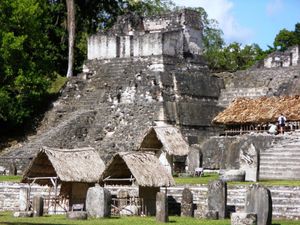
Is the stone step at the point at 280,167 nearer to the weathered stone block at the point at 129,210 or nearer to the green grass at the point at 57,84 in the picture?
the weathered stone block at the point at 129,210

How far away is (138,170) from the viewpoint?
25750mm

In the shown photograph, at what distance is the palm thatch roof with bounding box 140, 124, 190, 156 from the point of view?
3316 centimetres

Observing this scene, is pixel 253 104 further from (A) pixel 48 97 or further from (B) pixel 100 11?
(B) pixel 100 11

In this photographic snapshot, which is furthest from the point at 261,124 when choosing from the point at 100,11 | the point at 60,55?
the point at 100,11

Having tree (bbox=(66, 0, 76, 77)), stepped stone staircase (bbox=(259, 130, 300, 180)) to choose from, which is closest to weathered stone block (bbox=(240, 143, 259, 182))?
stepped stone staircase (bbox=(259, 130, 300, 180))

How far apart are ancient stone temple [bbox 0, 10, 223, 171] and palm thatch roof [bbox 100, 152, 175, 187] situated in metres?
10.1

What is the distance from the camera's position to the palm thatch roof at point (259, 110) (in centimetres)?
3716

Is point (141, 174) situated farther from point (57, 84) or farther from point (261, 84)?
point (57, 84)

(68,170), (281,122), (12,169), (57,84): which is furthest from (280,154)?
(57,84)

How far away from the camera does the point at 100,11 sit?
57469 mm

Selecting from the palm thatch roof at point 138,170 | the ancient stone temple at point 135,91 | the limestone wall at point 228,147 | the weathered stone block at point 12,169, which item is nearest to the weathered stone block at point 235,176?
the palm thatch roof at point 138,170

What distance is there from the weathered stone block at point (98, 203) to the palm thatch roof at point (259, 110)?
1424cm

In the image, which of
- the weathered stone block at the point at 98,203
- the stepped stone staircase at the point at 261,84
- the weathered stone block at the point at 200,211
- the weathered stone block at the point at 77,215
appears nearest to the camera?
the weathered stone block at the point at 77,215

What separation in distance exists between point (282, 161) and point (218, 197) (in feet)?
24.1
